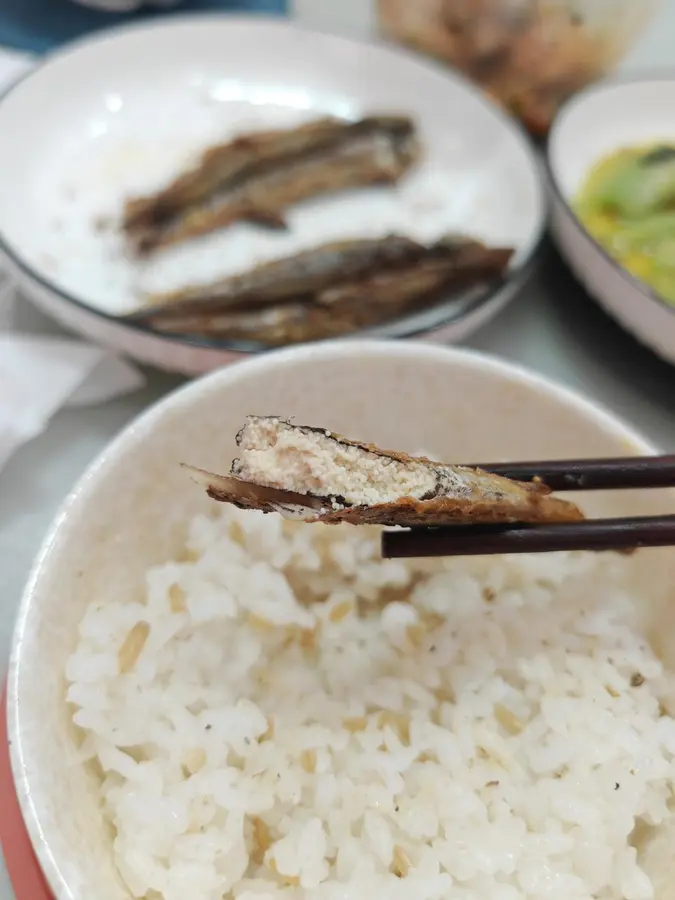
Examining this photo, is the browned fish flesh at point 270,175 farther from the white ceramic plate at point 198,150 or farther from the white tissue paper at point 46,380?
the white tissue paper at point 46,380

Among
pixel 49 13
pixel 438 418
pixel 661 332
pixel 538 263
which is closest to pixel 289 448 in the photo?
pixel 438 418

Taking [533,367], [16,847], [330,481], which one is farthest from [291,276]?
[16,847]

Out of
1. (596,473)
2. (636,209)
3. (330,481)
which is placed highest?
(330,481)

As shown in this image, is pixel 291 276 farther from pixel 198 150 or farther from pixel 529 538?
pixel 529 538

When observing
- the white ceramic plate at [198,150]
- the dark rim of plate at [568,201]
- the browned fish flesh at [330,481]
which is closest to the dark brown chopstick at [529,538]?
the browned fish flesh at [330,481]

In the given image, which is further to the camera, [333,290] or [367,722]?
[333,290]

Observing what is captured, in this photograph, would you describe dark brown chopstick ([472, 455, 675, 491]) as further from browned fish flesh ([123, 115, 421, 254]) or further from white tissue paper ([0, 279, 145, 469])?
browned fish flesh ([123, 115, 421, 254])
